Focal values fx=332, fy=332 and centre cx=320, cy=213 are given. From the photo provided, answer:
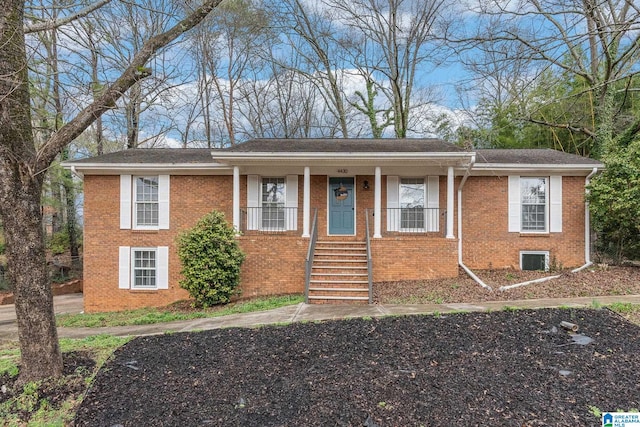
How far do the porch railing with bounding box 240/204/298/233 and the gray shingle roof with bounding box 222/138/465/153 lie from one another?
1.83 meters

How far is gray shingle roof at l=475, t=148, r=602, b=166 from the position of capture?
9.77 metres

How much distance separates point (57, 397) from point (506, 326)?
15.9ft

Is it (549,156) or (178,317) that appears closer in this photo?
(178,317)

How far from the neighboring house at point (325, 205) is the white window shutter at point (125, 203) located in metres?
0.03

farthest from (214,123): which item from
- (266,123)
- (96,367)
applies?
(96,367)

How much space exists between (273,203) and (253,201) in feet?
2.07

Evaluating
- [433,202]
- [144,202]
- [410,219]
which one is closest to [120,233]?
[144,202]

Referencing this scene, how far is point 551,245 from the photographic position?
9.86 meters

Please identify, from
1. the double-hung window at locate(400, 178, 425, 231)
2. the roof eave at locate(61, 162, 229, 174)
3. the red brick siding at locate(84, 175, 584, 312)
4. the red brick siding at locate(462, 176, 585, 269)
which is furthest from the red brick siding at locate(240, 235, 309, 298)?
the red brick siding at locate(462, 176, 585, 269)

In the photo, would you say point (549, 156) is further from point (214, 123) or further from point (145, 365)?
point (214, 123)

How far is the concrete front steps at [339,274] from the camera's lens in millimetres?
7344

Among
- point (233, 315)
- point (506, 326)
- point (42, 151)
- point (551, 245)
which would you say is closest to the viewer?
point (42, 151)

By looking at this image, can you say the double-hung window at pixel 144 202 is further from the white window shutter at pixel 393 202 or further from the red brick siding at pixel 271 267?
Answer: the white window shutter at pixel 393 202

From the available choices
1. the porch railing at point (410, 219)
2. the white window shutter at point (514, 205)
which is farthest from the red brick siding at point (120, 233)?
the white window shutter at point (514, 205)
